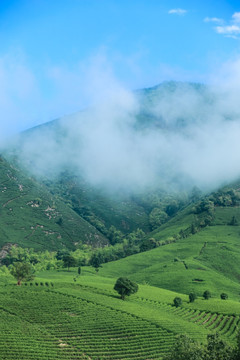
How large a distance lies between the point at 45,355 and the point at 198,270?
335 feet

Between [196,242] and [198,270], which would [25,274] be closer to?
[198,270]

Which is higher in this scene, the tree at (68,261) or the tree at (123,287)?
the tree at (68,261)

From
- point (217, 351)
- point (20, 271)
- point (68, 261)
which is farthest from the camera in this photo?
point (68, 261)

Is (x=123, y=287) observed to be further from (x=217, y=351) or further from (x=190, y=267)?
(x=190, y=267)

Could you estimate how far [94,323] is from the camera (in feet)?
244

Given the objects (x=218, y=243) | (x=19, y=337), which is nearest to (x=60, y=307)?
(x=19, y=337)

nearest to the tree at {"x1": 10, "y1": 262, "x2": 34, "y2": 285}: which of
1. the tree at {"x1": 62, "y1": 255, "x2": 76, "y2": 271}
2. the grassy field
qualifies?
the grassy field

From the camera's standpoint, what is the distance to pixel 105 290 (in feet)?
345

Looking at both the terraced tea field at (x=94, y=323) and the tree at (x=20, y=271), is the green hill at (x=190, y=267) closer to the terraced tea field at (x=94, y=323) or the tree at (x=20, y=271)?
the terraced tea field at (x=94, y=323)

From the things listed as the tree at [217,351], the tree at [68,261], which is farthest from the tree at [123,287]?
the tree at [68,261]

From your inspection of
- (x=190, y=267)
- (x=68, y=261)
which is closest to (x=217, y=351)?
(x=190, y=267)

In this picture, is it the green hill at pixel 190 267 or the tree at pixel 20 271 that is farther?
the green hill at pixel 190 267

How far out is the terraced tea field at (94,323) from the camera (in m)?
62.2

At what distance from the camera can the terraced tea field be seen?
204 ft
